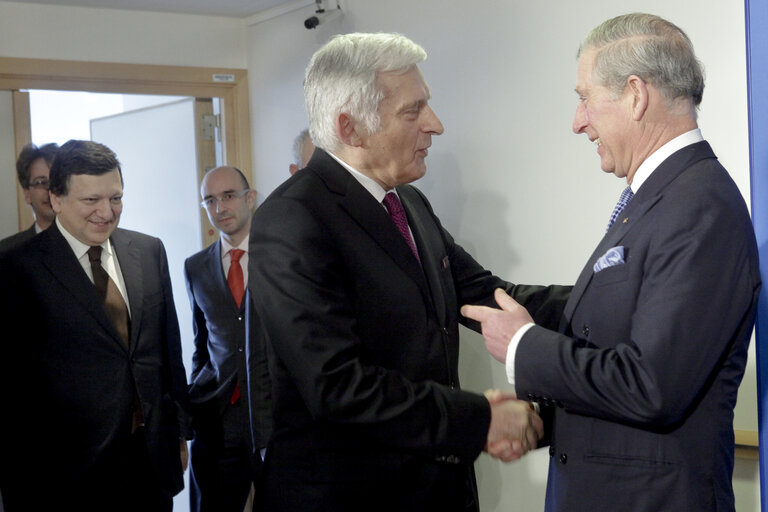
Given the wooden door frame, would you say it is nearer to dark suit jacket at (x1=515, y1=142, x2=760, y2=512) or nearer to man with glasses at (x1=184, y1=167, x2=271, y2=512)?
man with glasses at (x1=184, y1=167, x2=271, y2=512)

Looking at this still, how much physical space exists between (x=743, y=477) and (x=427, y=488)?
1503mm

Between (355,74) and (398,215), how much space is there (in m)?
0.34

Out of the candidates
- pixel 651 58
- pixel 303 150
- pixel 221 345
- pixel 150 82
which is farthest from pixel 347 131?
pixel 150 82

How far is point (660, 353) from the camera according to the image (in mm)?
1517

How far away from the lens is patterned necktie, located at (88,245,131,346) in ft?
10.2

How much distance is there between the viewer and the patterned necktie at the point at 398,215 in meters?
2.08

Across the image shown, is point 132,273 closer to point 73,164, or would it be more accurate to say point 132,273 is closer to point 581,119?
point 73,164

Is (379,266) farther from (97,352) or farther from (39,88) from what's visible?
(39,88)

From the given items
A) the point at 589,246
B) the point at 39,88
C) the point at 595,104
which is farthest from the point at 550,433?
the point at 39,88

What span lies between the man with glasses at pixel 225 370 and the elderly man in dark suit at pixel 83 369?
0.40 m

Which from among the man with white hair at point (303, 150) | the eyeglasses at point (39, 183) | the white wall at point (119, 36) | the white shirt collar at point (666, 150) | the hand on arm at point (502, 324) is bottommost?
the hand on arm at point (502, 324)

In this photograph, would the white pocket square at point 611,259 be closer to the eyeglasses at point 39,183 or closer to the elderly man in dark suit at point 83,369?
the elderly man in dark suit at point 83,369

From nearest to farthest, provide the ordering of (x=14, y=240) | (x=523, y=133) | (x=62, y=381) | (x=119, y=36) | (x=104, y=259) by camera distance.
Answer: (x=62, y=381)
(x=104, y=259)
(x=14, y=240)
(x=523, y=133)
(x=119, y=36)

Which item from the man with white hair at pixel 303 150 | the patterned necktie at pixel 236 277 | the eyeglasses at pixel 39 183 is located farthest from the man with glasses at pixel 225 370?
the eyeglasses at pixel 39 183
